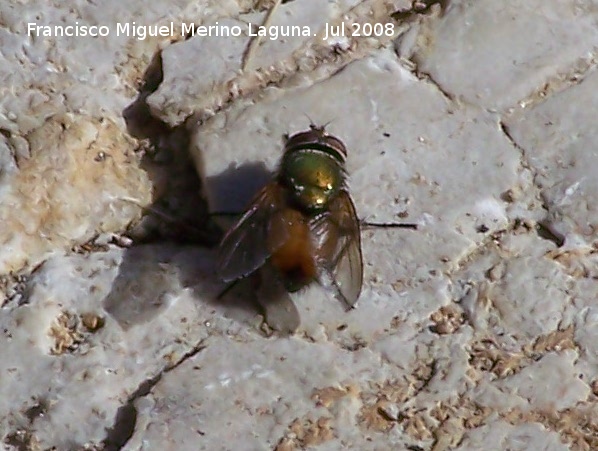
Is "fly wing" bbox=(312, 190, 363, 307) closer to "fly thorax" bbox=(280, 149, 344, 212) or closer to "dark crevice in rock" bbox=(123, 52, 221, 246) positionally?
"fly thorax" bbox=(280, 149, 344, 212)

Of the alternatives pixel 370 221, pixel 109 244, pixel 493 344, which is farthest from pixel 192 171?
pixel 493 344

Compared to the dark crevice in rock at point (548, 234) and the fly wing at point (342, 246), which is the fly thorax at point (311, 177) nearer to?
the fly wing at point (342, 246)

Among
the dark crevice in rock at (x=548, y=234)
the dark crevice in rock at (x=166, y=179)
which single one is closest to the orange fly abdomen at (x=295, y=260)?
the dark crevice in rock at (x=166, y=179)

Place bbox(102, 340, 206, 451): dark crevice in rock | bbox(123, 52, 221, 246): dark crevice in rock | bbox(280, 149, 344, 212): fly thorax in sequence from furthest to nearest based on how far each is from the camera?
bbox(123, 52, 221, 246): dark crevice in rock, bbox(280, 149, 344, 212): fly thorax, bbox(102, 340, 206, 451): dark crevice in rock

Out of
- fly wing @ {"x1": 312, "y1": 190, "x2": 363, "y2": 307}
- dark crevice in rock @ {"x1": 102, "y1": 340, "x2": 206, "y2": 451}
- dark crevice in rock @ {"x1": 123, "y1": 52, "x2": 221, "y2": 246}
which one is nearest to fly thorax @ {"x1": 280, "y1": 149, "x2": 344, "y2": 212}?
fly wing @ {"x1": 312, "y1": 190, "x2": 363, "y2": 307}

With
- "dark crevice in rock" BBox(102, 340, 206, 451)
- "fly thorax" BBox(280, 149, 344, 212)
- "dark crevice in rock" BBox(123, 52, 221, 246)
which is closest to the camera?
"dark crevice in rock" BBox(102, 340, 206, 451)

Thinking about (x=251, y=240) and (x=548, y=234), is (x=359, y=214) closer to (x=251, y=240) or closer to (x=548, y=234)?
(x=251, y=240)
